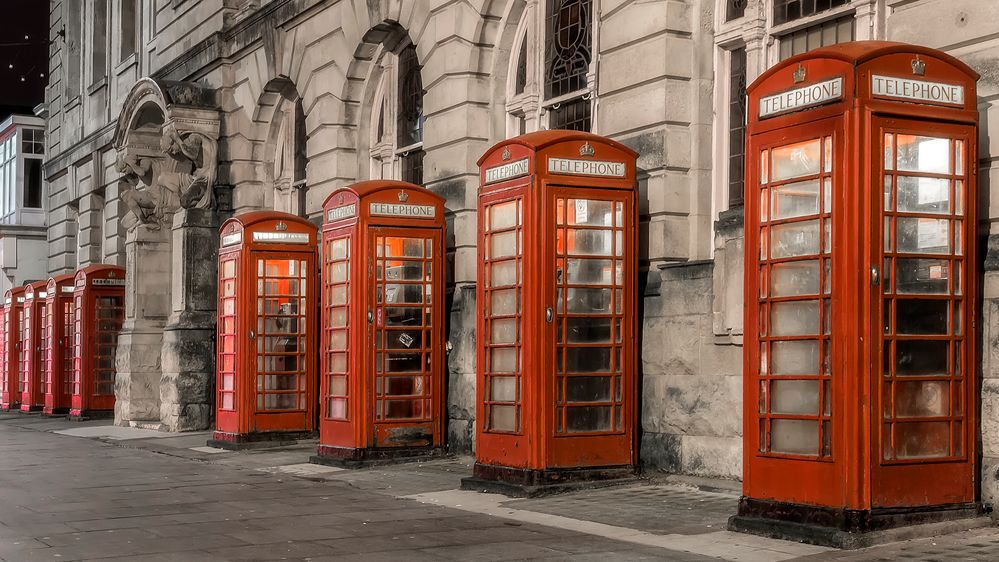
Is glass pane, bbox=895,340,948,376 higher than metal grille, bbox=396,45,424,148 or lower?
lower

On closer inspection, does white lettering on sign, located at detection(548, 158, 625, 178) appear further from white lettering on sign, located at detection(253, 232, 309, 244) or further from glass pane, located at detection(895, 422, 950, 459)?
white lettering on sign, located at detection(253, 232, 309, 244)

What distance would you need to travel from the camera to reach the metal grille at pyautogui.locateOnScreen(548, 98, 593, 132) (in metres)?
14.0

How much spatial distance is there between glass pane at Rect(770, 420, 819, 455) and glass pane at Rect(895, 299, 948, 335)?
84 centimetres

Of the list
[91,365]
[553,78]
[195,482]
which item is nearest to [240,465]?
[195,482]

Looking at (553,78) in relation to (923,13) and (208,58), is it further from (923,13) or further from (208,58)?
(208,58)

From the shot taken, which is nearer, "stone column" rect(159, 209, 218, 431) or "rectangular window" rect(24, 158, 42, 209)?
"stone column" rect(159, 209, 218, 431)

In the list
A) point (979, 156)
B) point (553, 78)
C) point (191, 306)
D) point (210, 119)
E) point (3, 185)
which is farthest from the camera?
point (3, 185)

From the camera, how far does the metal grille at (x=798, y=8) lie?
10891 mm

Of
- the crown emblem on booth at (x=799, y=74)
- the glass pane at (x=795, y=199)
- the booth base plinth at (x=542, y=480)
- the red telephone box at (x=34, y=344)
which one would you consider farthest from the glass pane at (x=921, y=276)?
the red telephone box at (x=34, y=344)

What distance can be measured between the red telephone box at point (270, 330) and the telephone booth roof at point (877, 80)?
9547mm

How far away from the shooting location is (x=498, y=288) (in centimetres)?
1202

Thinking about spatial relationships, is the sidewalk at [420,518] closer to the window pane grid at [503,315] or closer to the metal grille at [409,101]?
the window pane grid at [503,315]

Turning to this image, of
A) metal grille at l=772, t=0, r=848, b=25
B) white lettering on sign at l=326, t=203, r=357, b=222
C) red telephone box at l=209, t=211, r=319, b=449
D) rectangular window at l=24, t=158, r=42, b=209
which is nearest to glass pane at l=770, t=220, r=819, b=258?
metal grille at l=772, t=0, r=848, b=25

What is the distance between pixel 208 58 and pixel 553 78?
10.1 m
